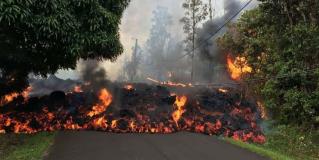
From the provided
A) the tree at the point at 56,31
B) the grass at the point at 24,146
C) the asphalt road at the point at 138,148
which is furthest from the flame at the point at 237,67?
the grass at the point at 24,146

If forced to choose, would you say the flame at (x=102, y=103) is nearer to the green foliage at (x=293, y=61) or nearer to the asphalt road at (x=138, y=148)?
the asphalt road at (x=138, y=148)

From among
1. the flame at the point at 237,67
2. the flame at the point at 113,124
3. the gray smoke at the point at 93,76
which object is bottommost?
the flame at the point at 113,124

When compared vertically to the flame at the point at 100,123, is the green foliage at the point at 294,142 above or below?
below

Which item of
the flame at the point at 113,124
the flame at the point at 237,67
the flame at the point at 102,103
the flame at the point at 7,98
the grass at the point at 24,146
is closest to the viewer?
the grass at the point at 24,146

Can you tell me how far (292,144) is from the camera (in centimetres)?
2330

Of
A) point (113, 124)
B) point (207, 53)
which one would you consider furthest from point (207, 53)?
point (113, 124)

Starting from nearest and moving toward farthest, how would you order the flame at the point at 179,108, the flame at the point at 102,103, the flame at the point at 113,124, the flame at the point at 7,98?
1. the flame at the point at 113,124
2. the flame at the point at 7,98
3. the flame at the point at 102,103
4. the flame at the point at 179,108

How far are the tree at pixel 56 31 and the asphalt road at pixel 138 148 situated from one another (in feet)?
12.7

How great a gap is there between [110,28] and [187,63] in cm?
5802

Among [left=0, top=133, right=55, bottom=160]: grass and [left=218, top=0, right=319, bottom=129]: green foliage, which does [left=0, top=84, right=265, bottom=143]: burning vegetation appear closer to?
[left=218, top=0, right=319, bottom=129]: green foliage

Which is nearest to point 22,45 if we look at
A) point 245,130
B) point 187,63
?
point 245,130

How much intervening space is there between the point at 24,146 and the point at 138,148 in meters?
4.91

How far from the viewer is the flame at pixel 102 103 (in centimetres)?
2863

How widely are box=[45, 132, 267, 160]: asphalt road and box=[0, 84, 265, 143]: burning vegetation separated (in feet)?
8.81
